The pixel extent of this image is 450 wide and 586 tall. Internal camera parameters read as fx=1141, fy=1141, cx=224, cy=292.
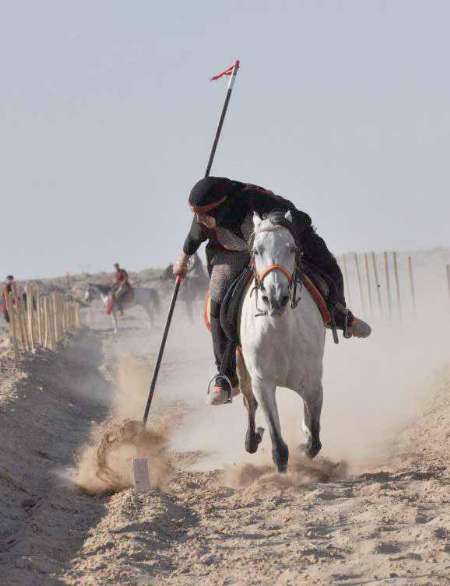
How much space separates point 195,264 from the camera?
42969mm

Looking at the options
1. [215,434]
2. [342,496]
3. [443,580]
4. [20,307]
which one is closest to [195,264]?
[20,307]

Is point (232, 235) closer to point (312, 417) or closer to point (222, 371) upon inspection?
point (222, 371)

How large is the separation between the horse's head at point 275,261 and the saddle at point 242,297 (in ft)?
2.61

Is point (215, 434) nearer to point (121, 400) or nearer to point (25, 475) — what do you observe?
point (25, 475)

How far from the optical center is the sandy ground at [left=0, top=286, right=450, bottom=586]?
652cm

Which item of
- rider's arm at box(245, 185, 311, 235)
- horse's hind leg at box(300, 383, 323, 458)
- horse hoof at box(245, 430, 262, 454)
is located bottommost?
horse hoof at box(245, 430, 262, 454)

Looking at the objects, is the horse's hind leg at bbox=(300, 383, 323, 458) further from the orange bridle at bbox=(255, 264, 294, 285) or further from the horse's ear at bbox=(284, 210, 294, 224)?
the horse's ear at bbox=(284, 210, 294, 224)

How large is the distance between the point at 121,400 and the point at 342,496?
10803 millimetres

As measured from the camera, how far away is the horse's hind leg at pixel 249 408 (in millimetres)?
10461

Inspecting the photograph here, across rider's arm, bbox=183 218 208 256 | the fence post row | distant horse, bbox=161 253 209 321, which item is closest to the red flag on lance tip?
rider's arm, bbox=183 218 208 256

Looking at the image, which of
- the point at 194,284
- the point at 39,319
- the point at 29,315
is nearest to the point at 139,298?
the point at 194,284

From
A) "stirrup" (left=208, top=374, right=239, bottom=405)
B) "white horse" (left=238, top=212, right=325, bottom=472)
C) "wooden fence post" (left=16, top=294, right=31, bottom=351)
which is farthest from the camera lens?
"wooden fence post" (left=16, top=294, right=31, bottom=351)

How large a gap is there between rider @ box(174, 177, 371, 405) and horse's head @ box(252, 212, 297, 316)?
0.42m

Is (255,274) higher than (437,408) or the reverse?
higher
